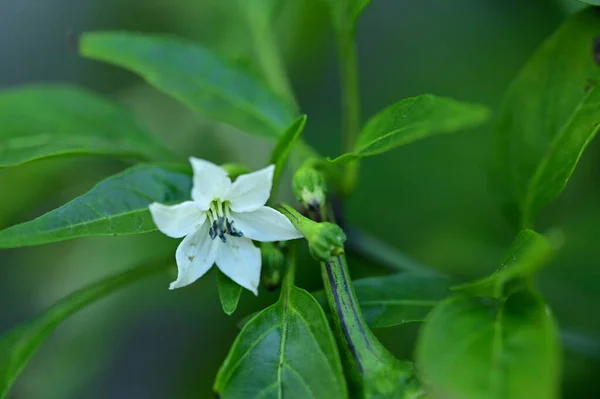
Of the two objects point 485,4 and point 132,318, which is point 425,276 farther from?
point 485,4

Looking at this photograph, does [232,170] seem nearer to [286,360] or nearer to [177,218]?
[177,218]

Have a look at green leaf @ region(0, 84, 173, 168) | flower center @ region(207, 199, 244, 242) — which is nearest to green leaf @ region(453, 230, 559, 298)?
flower center @ region(207, 199, 244, 242)

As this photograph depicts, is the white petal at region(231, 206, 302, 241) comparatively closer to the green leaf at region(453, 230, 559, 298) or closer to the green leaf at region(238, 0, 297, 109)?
the green leaf at region(453, 230, 559, 298)

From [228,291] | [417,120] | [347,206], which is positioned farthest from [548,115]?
[347,206]

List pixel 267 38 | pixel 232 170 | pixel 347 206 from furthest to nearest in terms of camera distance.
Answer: pixel 347 206 < pixel 267 38 < pixel 232 170

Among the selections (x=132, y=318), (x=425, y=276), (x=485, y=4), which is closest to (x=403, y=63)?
(x=485, y=4)

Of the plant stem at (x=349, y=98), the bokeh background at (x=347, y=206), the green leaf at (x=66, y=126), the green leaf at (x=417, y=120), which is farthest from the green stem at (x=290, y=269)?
the bokeh background at (x=347, y=206)

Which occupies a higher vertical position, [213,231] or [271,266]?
[213,231]
